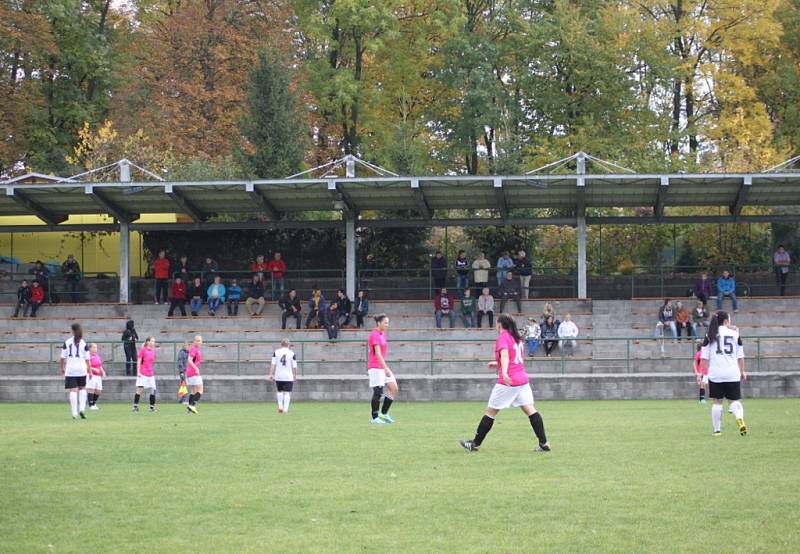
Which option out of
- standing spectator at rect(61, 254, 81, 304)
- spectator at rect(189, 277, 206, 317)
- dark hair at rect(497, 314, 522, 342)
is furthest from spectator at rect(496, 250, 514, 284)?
dark hair at rect(497, 314, 522, 342)

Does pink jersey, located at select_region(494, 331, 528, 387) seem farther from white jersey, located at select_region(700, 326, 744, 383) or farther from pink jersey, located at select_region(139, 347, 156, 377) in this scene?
pink jersey, located at select_region(139, 347, 156, 377)

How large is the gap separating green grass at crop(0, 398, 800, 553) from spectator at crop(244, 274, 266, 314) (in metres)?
18.7

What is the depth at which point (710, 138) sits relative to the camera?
52812mm

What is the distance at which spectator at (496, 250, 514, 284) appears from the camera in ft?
124

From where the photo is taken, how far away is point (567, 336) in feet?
106

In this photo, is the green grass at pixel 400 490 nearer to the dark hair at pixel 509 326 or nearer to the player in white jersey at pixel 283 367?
the dark hair at pixel 509 326

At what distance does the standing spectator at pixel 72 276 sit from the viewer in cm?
4128

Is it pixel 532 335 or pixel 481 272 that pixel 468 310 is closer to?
pixel 481 272

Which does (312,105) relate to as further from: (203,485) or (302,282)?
(203,485)

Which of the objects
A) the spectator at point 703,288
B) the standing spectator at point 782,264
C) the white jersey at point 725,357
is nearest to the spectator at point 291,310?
the spectator at point 703,288

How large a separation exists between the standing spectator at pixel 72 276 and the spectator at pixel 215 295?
5.80 m

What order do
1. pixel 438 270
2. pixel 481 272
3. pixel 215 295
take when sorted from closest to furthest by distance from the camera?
1. pixel 215 295
2. pixel 481 272
3. pixel 438 270

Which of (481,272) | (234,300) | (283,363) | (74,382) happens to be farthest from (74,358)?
(481,272)

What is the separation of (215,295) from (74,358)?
49.7 ft
